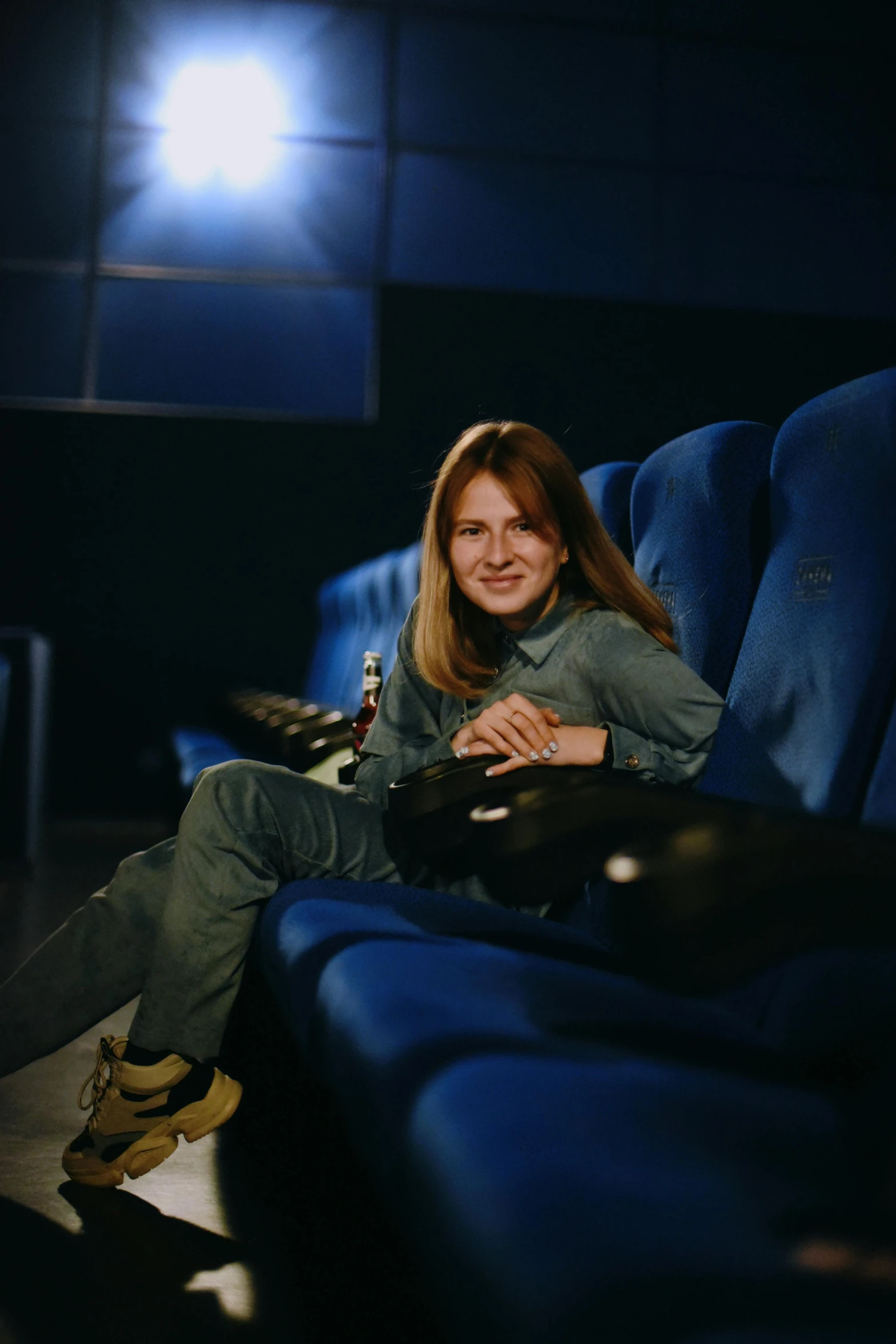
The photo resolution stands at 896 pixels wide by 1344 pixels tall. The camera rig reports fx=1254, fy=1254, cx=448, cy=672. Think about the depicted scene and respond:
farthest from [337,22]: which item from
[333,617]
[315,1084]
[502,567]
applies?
[315,1084]

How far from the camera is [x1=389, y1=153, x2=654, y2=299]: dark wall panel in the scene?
5941mm

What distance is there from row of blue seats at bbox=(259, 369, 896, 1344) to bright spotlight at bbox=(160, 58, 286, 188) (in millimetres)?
5005

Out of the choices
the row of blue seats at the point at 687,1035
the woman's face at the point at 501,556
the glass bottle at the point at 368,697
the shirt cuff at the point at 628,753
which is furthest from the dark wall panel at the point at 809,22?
the shirt cuff at the point at 628,753

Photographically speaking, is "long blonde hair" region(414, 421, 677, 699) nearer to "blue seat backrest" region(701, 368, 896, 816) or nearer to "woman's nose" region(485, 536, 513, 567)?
"woman's nose" region(485, 536, 513, 567)

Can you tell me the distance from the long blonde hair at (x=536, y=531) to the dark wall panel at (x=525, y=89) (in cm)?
509

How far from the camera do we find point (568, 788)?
0.77 m

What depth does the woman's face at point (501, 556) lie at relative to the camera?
136cm

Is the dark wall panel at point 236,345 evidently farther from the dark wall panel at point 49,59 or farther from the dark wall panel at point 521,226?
the dark wall panel at point 49,59

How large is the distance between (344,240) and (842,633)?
209 inches

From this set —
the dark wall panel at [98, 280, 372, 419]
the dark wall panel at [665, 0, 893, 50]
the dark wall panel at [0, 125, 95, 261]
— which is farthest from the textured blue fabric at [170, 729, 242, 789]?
the dark wall panel at [665, 0, 893, 50]

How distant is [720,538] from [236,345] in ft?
15.8

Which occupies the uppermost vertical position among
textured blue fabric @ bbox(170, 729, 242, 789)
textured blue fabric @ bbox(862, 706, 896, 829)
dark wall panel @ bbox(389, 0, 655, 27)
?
dark wall panel @ bbox(389, 0, 655, 27)

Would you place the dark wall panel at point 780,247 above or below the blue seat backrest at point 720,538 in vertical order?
above

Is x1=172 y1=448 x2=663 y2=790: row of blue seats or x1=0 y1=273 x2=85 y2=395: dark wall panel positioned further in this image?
x1=0 y1=273 x2=85 y2=395: dark wall panel
